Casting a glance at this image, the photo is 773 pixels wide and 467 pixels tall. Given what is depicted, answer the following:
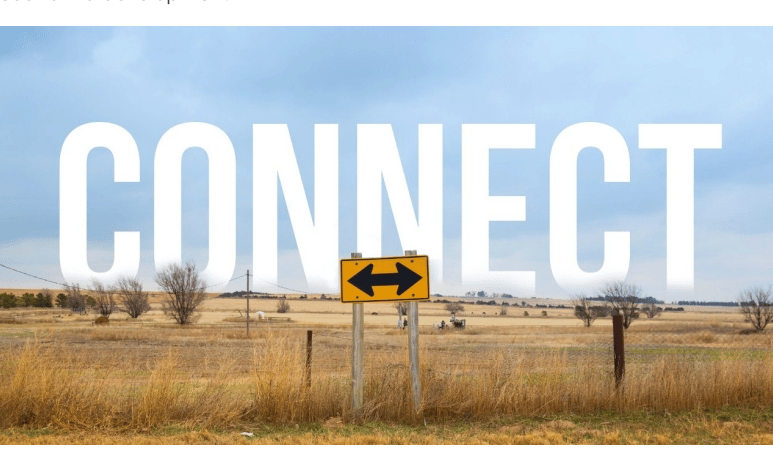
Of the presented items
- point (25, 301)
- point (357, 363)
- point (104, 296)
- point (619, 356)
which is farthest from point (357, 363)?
point (25, 301)

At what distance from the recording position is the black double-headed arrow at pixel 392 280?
9.08 metres

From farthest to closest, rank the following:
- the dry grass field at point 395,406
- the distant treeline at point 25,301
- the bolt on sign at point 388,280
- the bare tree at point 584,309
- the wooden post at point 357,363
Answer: the distant treeline at point 25,301 < the bare tree at point 584,309 < the bolt on sign at point 388,280 < the wooden post at point 357,363 < the dry grass field at point 395,406

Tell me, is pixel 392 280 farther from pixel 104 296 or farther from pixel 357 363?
pixel 104 296

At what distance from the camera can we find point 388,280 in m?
9.11

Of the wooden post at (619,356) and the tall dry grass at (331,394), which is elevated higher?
the wooden post at (619,356)

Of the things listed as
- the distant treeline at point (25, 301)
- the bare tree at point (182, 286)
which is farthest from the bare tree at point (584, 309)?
the distant treeline at point (25, 301)

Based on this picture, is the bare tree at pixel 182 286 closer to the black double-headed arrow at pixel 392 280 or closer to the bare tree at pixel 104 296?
the bare tree at pixel 104 296

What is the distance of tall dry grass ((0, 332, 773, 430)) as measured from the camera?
8.57 meters

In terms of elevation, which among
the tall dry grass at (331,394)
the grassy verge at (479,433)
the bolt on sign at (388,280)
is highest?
the bolt on sign at (388,280)

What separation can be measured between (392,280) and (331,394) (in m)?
1.93

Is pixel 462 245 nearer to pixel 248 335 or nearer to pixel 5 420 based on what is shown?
pixel 5 420

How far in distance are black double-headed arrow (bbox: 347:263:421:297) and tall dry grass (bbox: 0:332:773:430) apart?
138 cm

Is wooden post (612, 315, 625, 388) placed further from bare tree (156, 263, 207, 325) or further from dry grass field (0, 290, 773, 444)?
bare tree (156, 263, 207, 325)

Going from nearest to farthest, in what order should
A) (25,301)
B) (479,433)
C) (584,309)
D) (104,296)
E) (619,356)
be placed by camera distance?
(479,433) < (619,356) < (584,309) < (104,296) < (25,301)
